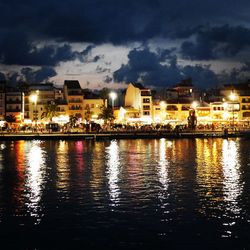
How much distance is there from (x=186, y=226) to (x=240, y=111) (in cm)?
10264

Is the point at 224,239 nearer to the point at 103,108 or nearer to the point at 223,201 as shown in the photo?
the point at 223,201

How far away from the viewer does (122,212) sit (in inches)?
1105

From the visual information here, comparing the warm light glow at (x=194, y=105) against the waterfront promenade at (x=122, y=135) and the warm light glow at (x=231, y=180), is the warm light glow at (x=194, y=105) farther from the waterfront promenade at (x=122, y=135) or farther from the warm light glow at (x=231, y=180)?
the warm light glow at (x=231, y=180)

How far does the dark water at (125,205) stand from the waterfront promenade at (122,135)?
39.9m

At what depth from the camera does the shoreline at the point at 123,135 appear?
92.7m

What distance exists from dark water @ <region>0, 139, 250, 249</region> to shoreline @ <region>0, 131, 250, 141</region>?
3983 cm

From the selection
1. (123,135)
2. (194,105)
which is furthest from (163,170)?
(194,105)

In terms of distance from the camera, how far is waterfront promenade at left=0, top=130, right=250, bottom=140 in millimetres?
Answer: 92812

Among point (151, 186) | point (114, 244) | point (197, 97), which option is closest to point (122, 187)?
point (151, 186)

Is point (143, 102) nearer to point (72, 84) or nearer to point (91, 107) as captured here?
point (91, 107)

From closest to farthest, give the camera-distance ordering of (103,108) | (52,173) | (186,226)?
(186,226), (52,173), (103,108)

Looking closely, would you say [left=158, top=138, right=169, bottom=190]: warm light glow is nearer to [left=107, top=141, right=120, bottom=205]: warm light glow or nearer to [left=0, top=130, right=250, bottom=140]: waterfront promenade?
[left=107, top=141, right=120, bottom=205]: warm light glow

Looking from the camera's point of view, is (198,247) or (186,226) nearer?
(198,247)

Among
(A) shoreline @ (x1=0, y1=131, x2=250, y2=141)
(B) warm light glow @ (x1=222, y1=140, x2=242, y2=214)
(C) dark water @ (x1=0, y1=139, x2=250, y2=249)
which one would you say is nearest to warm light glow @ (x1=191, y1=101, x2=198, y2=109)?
(A) shoreline @ (x1=0, y1=131, x2=250, y2=141)
